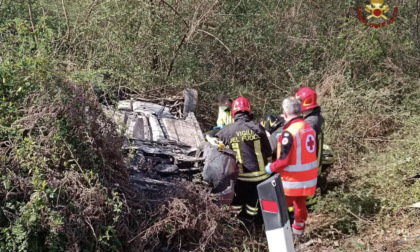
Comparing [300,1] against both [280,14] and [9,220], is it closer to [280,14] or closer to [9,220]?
[280,14]

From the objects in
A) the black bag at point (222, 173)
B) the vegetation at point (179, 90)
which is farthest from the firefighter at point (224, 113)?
the black bag at point (222, 173)

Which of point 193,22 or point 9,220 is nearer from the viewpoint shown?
point 9,220

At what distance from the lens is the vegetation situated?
13.7 ft

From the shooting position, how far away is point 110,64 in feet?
29.5

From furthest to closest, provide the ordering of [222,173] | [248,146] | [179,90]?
1. [179,90]
2. [248,146]
3. [222,173]

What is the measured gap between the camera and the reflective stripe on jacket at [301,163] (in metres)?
5.18

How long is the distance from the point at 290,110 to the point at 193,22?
477cm

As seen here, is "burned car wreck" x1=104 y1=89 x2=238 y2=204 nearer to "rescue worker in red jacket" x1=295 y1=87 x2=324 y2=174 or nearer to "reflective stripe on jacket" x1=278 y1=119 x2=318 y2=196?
"reflective stripe on jacket" x1=278 y1=119 x2=318 y2=196

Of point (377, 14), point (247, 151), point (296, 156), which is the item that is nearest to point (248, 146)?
point (247, 151)

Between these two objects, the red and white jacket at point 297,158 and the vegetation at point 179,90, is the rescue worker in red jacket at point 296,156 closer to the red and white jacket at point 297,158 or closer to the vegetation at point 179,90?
the red and white jacket at point 297,158

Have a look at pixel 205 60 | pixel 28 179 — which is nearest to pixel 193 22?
pixel 205 60

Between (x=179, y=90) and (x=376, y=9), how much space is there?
16.1ft

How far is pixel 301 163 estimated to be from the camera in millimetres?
5246

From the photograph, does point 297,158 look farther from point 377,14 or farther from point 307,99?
point 377,14
